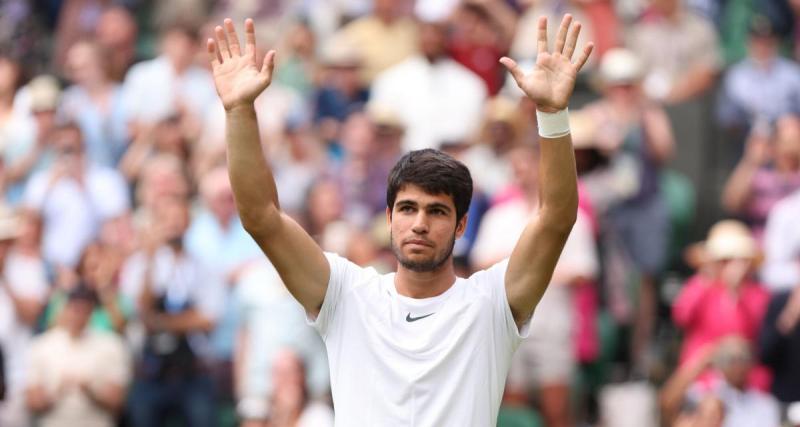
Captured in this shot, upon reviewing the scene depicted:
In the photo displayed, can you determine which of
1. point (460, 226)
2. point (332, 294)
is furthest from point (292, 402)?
point (460, 226)

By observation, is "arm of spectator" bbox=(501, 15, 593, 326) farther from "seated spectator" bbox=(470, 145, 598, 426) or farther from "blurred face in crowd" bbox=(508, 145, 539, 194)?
"blurred face in crowd" bbox=(508, 145, 539, 194)

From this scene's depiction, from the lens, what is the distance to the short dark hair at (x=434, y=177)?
533 cm

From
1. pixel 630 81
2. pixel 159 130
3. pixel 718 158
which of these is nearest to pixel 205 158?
pixel 159 130

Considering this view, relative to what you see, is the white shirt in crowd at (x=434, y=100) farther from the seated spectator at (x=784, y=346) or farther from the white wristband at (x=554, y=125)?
the white wristband at (x=554, y=125)

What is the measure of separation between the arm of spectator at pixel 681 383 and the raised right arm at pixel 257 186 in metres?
5.11

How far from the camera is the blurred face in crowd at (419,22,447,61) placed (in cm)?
1223

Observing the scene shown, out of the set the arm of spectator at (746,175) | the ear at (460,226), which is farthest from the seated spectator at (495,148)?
the ear at (460,226)

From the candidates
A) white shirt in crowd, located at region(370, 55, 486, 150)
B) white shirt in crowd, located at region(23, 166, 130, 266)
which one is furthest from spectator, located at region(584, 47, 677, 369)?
white shirt in crowd, located at region(23, 166, 130, 266)

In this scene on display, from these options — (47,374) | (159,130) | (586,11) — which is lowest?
(47,374)

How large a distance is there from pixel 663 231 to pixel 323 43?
366 cm

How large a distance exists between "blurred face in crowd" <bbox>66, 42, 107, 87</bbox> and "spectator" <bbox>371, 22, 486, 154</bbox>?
2435 millimetres

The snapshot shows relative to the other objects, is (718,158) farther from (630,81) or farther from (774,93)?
(630,81)

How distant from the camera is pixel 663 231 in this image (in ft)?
37.2

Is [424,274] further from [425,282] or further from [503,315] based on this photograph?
[503,315]
